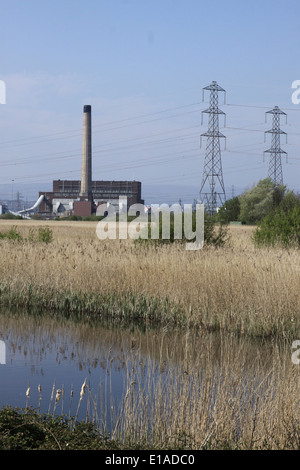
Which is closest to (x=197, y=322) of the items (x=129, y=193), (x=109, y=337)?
(x=109, y=337)

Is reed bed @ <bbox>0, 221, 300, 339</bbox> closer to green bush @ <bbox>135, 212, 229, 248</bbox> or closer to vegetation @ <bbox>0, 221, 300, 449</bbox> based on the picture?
vegetation @ <bbox>0, 221, 300, 449</bbox>

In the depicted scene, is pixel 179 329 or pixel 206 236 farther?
pixel 206 236

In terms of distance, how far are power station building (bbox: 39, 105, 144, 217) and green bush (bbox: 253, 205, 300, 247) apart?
6933 centimetres

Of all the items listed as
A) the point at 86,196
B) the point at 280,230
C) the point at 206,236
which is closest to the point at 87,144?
the point at 86,196

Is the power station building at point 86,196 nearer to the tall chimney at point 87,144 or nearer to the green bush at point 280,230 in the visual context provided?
the tall chimney at point 87,144

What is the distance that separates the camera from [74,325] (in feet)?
36.7

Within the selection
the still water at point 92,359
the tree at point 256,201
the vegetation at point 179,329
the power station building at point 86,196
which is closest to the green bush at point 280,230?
the vegetation at point 179,329

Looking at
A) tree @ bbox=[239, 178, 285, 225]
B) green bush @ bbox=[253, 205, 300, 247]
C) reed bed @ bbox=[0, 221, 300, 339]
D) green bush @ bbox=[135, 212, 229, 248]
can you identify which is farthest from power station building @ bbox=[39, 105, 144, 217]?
reed bed @ bbox=[0, 221, 300, 339]

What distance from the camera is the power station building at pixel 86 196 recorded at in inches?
3529

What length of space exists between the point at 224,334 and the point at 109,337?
1824mm

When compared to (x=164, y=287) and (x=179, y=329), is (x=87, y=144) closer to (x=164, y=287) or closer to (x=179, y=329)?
(x=164, y=287)

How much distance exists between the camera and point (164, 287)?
1146 centimetres

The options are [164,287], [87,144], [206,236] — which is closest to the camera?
[164,287]

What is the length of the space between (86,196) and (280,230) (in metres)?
71.2
